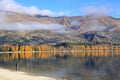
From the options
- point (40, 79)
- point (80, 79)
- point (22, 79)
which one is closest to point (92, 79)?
point (80, 79)

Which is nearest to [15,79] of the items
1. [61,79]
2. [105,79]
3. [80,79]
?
[61,79]

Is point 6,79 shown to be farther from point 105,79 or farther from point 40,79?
point 105,79

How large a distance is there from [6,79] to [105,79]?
3023 centimetres

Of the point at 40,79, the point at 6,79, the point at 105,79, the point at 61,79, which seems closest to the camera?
the point at 6,79

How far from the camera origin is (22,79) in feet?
206

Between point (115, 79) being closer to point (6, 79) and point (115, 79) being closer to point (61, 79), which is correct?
point (61, 79)

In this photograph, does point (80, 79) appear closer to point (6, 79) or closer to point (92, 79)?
point (92, 79)

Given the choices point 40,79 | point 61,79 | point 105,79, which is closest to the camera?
point 40,79

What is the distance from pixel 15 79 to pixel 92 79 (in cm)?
2357

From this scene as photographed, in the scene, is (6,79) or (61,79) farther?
(61,79)

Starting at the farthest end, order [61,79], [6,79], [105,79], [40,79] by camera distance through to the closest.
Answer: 1. [105,79]
2. [61,79]
3. [40,79]
4. [6,79]

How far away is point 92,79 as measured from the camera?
74.4 metres

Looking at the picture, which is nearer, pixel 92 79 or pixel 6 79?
pixel 6 79

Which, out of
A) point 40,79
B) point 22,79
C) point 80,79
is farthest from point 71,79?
point 22,79
